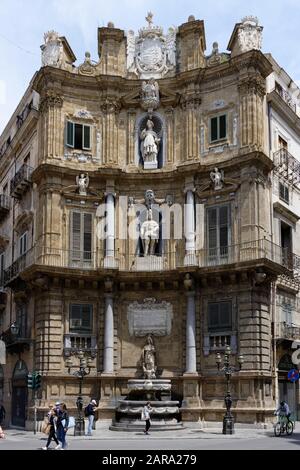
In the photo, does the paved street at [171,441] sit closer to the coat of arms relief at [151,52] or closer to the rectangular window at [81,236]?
the rectangular window at [81,236]

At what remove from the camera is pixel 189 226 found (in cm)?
3672

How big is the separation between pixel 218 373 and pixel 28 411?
9.65m

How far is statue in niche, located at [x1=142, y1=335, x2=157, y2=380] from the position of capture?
35.1 metres

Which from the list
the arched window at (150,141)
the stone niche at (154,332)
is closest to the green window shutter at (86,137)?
the arched window at (150,141)

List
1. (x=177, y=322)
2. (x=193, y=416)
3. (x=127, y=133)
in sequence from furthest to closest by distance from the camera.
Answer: (x=127, y=133) < (x=177, y=322) < (x=193, y=416)

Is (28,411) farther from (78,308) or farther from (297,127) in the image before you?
(297,127)

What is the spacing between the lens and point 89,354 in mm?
36031

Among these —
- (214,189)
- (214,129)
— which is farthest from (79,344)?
(214,129)

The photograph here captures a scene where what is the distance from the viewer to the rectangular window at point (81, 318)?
36109mm

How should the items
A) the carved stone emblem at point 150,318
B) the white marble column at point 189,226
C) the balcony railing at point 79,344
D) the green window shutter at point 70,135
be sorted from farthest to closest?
the green window shutter at point 70,135 → the carved stone emblem at point 150,318 → the white marble column at point 189,226 → the balcony railing at point 79,344

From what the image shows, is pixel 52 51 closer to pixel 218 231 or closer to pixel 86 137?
pixel 86 137

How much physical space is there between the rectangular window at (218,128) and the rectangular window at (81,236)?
25.5ft

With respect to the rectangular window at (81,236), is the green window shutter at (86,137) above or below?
above

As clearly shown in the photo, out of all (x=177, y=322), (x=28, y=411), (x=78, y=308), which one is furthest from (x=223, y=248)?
(x=28, y=411)
